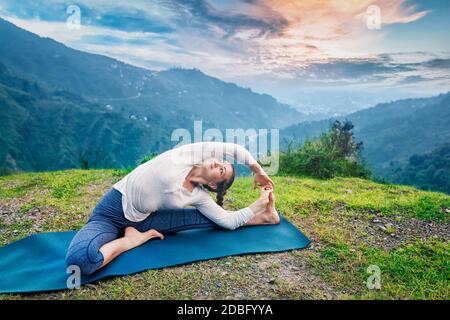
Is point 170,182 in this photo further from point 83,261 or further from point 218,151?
point 83,261

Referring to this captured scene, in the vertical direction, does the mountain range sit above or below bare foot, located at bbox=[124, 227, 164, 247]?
above

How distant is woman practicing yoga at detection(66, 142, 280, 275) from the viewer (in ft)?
10.6

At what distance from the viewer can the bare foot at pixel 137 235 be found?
11.2ft

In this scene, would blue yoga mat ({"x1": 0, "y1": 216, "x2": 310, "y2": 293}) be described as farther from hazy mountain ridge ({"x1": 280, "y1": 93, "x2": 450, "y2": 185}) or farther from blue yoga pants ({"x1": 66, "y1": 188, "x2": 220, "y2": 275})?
hazy mountain ridge ({"x1": 280, "y1": 93, "x2": 450, "y2": 185})

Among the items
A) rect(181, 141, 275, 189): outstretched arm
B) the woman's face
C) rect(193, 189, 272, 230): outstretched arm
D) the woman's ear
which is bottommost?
rect(193, 189, 272, 230): outstretched arm

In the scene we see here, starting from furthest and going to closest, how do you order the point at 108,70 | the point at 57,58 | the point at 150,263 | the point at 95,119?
1. the point at 108,70
2. the point at 57,58
3. the point at 95,119
4. the point at 150,263

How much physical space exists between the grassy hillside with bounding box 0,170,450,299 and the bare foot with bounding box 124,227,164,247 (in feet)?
1.48

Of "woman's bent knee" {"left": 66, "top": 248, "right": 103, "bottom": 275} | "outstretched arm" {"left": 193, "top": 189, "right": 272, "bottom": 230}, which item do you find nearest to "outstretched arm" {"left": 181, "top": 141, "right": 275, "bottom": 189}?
"outstretched arm" {"left": 193, "top": 189, "right": 272, "bottom": 230}

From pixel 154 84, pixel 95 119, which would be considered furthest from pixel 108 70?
pixel 95 119

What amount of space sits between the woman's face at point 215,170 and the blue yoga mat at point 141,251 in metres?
0.65
